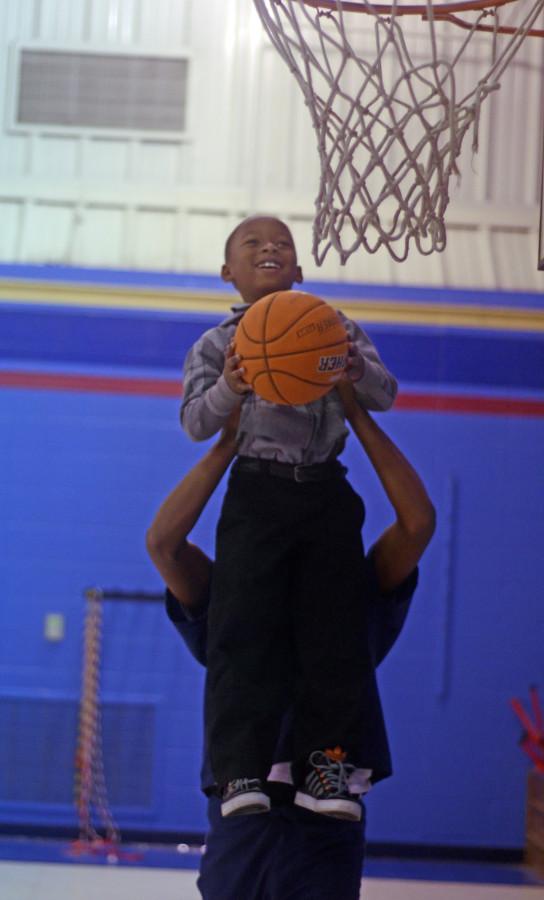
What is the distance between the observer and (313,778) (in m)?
2.35

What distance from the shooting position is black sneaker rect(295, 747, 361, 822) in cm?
231

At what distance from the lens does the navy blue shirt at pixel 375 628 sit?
2506mm

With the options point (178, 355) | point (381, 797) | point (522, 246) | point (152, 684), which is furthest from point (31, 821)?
point (522, 246)

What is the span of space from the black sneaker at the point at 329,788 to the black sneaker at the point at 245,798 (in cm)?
9

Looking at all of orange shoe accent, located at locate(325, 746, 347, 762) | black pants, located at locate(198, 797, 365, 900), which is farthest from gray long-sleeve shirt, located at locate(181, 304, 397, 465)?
black pants, located at locate(198, 797, 365, 900)

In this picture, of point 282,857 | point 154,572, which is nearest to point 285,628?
point 282,857

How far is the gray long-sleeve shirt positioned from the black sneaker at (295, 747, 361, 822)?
608mm

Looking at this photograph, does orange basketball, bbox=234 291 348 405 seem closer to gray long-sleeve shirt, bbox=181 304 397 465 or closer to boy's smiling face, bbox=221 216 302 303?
gray long-sleeve shirt, bbox=181 304 397 465

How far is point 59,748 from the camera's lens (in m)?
5.84

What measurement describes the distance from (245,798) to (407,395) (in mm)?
3834

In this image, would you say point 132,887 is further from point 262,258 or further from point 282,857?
point 262,258

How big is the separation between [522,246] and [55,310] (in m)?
2.29

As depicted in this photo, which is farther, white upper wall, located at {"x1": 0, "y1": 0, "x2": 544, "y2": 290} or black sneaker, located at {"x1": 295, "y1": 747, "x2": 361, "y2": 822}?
white upper wall, located at {"x1": 0, "y1": 0, "x2": 544, "y2": 290}

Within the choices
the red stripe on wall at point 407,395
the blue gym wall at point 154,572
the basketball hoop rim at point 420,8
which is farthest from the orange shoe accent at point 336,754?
the red stripe on wall at point 407,395
